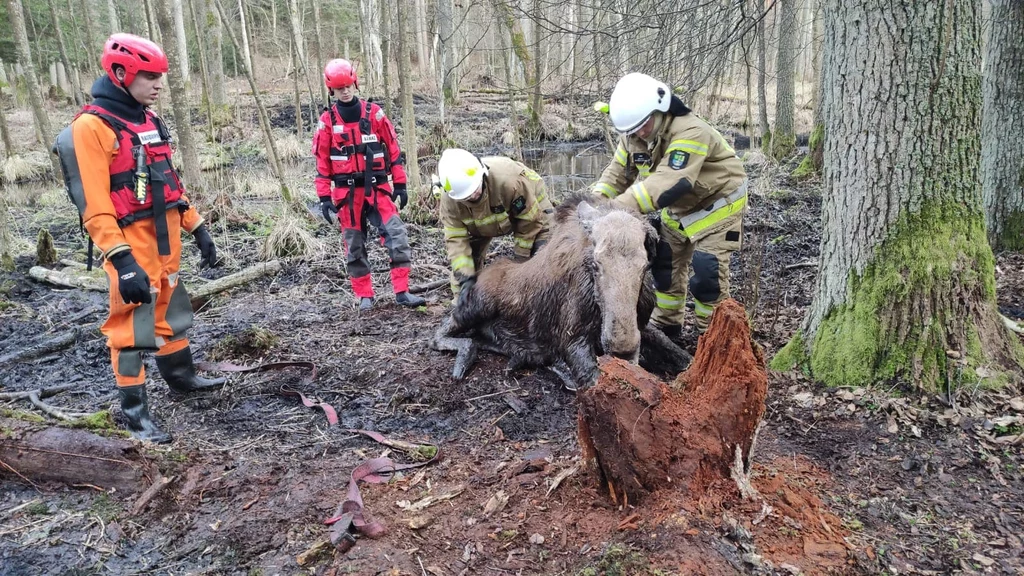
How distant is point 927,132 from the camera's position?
3.61 metres

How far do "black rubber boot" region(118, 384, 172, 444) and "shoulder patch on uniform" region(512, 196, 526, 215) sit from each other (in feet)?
10.4

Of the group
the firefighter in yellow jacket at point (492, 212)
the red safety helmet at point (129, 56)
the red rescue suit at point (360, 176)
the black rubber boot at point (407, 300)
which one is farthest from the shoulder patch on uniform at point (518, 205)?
the red safety helmet at point (129, 56)

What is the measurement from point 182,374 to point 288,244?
4.40 m

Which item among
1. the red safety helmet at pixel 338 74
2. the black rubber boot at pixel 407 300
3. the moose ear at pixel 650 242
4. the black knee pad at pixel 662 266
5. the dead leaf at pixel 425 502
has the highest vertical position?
the red safety helmet at pixel 338 74

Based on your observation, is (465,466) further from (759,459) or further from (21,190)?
(21,190)

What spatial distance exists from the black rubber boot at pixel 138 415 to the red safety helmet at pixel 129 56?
6.27ft

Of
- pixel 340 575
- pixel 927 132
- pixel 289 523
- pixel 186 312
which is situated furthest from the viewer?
pixel 186 312

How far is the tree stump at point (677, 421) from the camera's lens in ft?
8.68

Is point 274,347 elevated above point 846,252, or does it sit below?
below

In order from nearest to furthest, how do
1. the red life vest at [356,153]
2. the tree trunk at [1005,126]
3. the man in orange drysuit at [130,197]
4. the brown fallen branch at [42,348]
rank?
the man in orange drysuit at [130,197]
the brown fallen branch at [42,348]
the tree trunk at [1005,126]
the red life vest at [356,153]

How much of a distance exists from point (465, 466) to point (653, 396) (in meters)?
1.42

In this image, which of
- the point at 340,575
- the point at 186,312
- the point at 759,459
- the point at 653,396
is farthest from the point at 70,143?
the point at 759,459

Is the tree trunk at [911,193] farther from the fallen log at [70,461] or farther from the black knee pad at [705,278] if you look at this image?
the fallen log at [70,461]

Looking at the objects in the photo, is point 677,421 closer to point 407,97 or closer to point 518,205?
point 518,205
